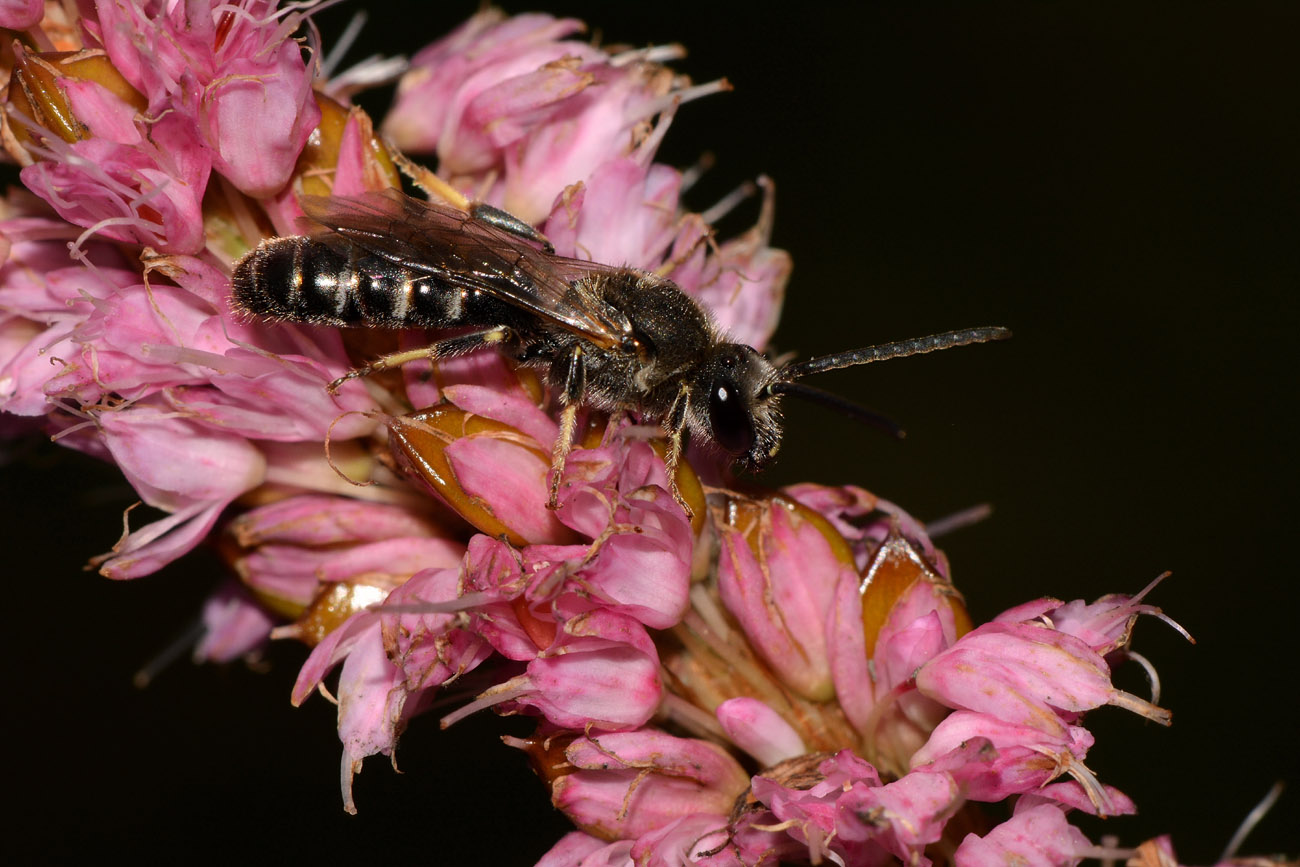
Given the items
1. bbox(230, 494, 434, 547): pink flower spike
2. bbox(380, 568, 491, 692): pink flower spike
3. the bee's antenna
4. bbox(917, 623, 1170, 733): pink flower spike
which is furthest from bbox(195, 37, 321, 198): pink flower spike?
bbox(917, 623, 1170, 733): pink flower spike

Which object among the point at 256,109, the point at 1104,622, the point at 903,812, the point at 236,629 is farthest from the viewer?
the point at 236,629

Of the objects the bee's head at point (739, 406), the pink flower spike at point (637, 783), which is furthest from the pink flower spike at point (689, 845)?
the bee's head at point (739, 406)

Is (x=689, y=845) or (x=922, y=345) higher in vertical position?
(x=922, y=345)

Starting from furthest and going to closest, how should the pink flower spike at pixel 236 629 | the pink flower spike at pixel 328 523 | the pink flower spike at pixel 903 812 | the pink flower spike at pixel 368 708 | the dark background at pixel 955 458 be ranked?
the dark background at pixel 955 458 < the pink flower spike at pixel 236 629 < the pink flower spike at pixel 328 523 < the pink flower spike at pixel 368 708 < the pink flower spike at pixel 903 812

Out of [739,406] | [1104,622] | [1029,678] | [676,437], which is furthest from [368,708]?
[1104,622]

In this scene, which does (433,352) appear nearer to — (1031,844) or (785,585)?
(785,585)

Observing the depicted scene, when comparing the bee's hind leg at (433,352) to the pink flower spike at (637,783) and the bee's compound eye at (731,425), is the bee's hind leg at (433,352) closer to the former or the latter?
the bee's compound eye at (731,425)

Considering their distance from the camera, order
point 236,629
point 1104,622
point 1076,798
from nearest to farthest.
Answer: point 1076,798
point 1104,622
point 236,629
